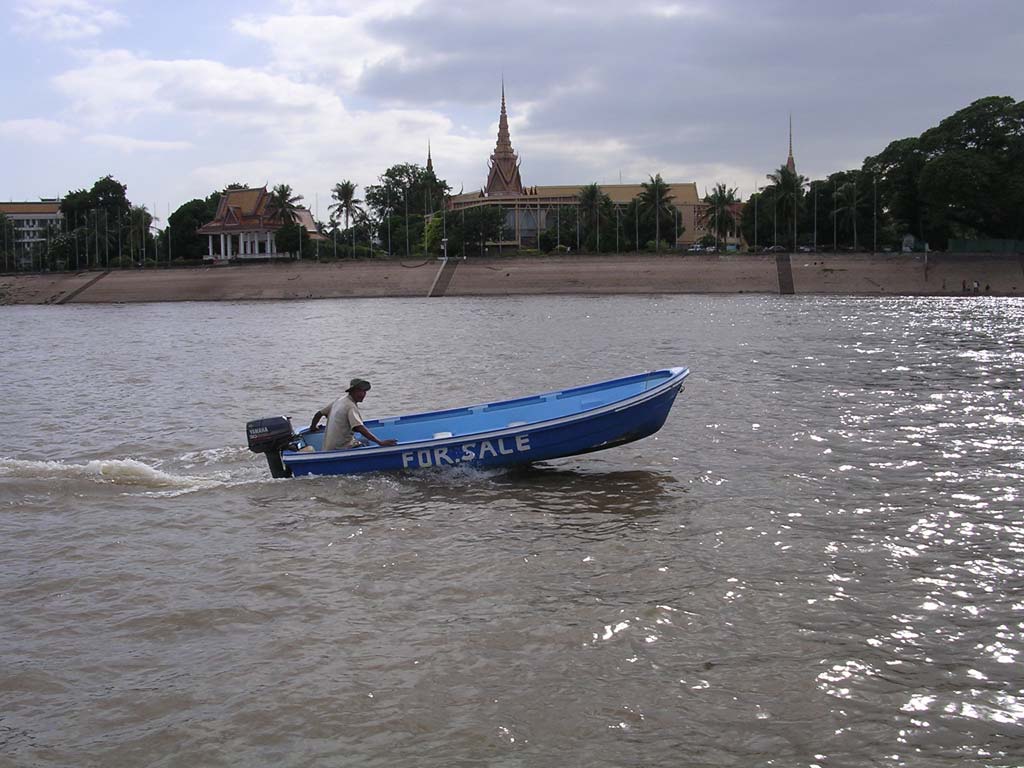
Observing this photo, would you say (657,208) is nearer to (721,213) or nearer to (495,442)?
(721,213)

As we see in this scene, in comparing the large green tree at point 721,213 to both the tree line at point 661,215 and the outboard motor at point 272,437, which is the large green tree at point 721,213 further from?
the outboard motor at point 272,437

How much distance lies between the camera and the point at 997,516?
419 inches

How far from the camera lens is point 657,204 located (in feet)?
334

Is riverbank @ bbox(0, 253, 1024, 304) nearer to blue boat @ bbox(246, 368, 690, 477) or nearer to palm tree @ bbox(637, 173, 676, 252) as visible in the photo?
palm tree @ bbox(637, 173, 676, 252)

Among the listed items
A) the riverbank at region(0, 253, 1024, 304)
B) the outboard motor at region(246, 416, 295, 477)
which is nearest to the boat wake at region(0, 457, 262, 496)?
the outboard motor at region(246, 416, 295, 477)

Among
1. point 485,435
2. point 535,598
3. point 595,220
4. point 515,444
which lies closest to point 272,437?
point 485,435

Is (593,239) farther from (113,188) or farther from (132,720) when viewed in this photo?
(132,720)

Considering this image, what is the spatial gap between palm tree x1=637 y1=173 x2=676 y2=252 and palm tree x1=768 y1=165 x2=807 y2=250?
1146 cm

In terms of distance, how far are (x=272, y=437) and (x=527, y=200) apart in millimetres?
109565

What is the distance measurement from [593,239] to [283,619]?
9796cm

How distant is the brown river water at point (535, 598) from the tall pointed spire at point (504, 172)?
11125 cm

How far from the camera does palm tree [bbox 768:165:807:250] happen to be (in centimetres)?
9490

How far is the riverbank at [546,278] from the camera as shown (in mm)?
69750

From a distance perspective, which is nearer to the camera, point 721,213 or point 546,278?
point 546,278
